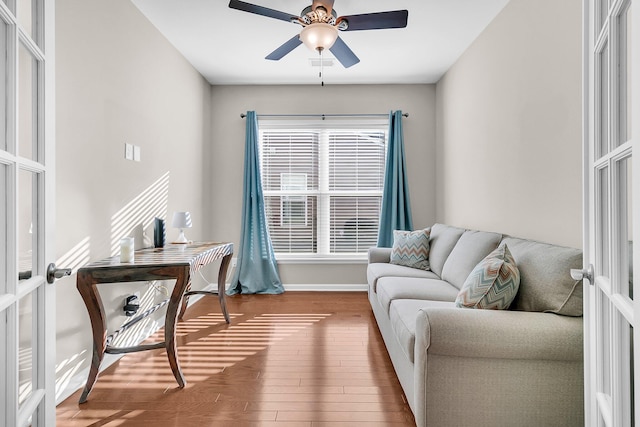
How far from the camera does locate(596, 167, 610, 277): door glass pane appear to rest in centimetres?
111

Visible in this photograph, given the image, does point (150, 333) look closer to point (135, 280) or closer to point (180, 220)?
point (180, 220)

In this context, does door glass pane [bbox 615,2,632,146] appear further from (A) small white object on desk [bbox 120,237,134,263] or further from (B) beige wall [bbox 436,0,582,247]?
(A) small white object on desk [bbox 120,237,134,263]

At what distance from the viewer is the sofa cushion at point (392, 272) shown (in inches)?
133

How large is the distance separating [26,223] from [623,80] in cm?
168

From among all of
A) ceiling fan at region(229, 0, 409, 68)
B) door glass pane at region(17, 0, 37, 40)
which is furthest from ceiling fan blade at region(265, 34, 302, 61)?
door glass pane at region(17, 0, 37, 40)

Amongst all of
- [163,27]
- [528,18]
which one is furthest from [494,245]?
[163,27]

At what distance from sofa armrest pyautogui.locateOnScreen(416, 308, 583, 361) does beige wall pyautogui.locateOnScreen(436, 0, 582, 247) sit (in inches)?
27.0

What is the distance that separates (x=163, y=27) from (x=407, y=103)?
287 centimetres

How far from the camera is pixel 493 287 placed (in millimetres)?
1915

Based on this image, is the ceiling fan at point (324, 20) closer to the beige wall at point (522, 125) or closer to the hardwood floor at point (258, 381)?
the beige wall at point (522, 125)

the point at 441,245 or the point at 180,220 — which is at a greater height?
the point at 180,220

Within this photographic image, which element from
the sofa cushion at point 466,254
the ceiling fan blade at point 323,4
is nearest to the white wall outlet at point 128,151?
the ceiling fan blade at point 323,4

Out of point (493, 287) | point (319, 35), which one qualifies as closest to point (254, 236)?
point (319, 35)

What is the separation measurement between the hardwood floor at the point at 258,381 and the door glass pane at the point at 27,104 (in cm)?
148
